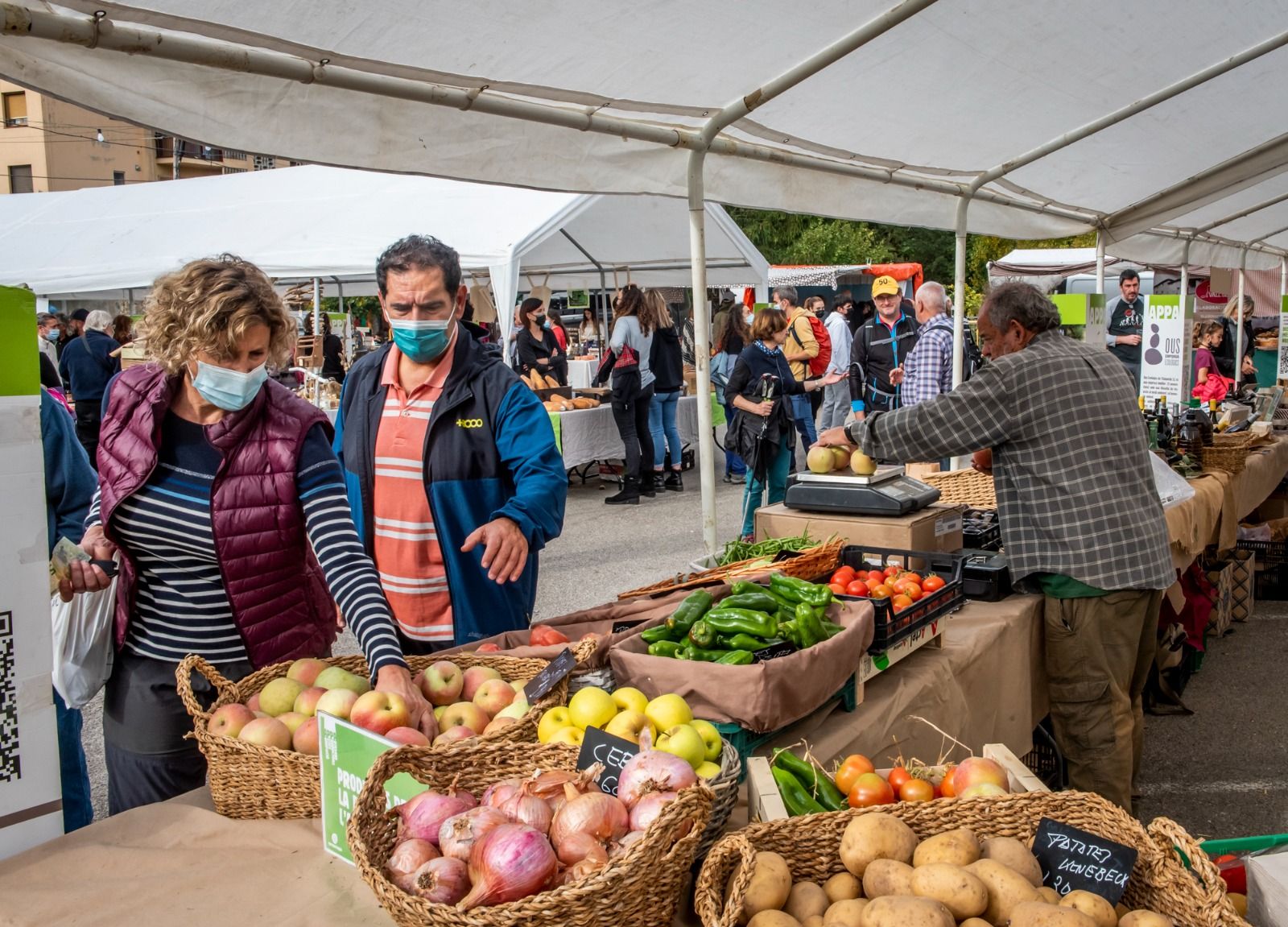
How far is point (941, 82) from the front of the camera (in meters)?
4.54

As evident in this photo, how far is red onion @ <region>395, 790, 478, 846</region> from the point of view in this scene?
1.54 meters

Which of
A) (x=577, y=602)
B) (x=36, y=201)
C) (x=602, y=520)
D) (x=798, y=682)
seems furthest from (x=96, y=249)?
(x=798, y=682)

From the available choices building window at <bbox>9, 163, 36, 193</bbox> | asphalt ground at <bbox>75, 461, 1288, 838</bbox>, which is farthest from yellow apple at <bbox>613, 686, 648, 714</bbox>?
building window at <bbox>9, 163, 36, 193</bbox>

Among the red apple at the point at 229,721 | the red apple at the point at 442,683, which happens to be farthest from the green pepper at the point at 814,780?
the red apple at the point at 229,721

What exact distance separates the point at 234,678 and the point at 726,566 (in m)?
1.71

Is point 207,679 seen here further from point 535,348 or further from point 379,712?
point 535,348

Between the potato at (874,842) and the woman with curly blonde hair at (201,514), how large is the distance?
1145 millimetres

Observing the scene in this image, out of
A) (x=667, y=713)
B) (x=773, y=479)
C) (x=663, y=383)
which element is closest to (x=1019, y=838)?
(x=667, y=713)

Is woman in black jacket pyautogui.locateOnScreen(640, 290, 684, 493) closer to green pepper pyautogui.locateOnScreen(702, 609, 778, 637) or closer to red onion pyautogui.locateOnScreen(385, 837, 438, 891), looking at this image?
green pepper pyautogui.locateOnScreen(702, 609, 778, 637)

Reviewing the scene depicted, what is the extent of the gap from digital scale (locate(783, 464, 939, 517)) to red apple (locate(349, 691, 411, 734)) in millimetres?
2398

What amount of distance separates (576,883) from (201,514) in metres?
1.48

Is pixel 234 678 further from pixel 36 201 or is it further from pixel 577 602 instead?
pixel 36 201

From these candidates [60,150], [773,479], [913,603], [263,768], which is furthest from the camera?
[60,150]

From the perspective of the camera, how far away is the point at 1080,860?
1.61m
